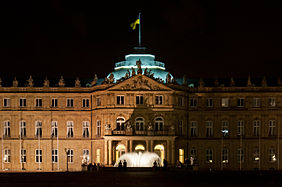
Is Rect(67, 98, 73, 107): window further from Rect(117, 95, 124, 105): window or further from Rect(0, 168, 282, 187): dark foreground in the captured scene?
Rect(0, 168, 282, 187): dark foreground

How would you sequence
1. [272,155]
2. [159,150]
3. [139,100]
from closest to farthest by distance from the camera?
[139,100]
[159,150]
[272,155]

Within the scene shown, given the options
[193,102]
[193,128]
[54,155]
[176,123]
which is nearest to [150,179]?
[176,123]

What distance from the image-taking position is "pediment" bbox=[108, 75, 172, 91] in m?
98.9

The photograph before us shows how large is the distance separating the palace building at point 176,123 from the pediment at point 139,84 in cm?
230

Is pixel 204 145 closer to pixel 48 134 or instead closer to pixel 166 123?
pixel 166 123

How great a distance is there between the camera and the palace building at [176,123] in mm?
103438

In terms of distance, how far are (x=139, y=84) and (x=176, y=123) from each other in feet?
28.5

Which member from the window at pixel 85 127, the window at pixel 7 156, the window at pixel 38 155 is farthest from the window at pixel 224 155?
the window at pixel 7 156

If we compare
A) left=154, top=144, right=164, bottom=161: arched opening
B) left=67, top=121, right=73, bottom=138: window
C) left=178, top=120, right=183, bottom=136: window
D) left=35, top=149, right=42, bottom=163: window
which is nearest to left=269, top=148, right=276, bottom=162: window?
left=178, top=120, right=183, bottom=136: window

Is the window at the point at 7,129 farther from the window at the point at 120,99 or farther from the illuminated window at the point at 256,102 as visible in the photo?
the illuminated window at the point at 256,102

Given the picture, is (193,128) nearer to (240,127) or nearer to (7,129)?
(240,127)

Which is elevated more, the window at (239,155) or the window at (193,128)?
the window at (193,128)

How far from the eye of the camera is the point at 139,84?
99.1 meters

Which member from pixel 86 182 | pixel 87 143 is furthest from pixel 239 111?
pixel 86 182
